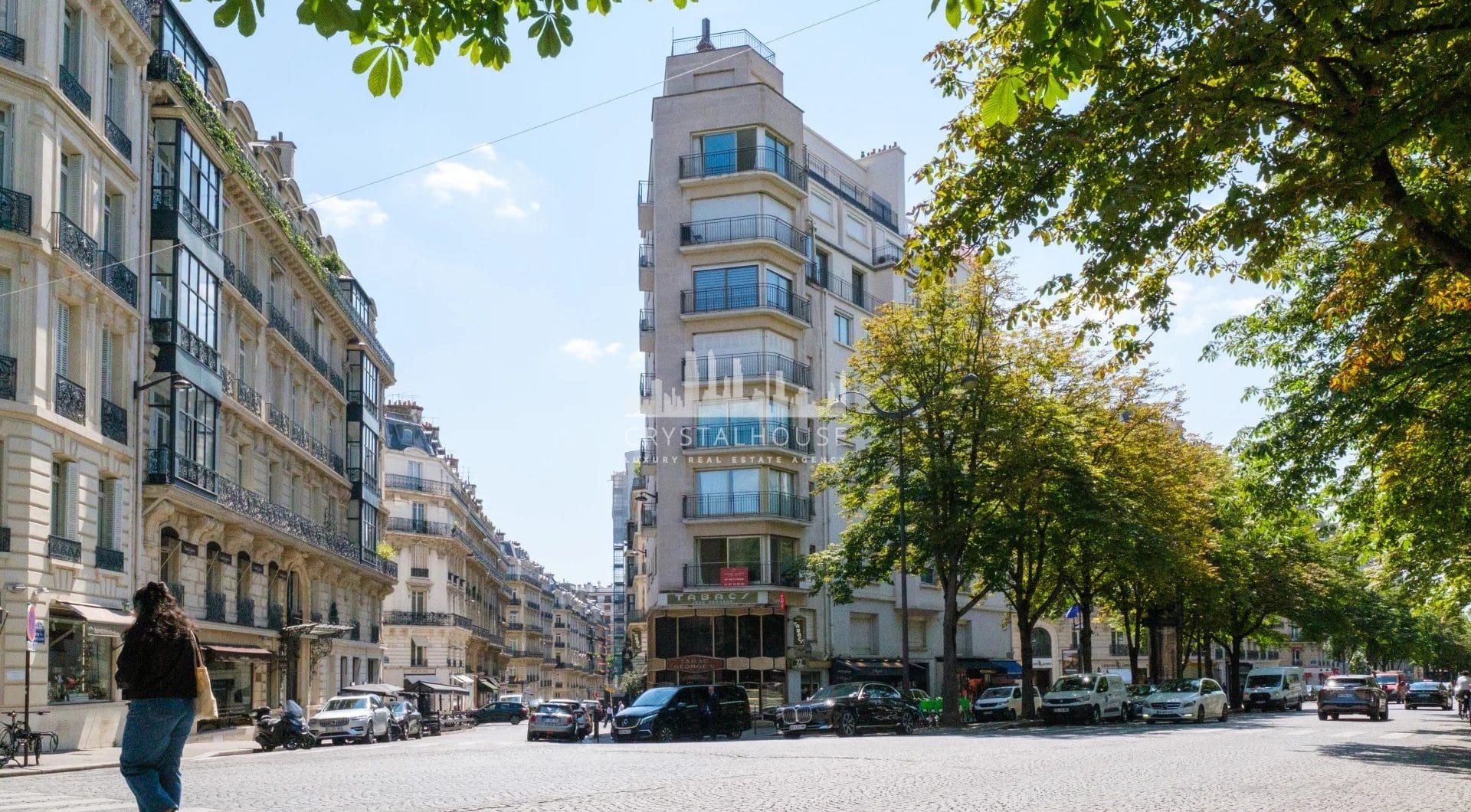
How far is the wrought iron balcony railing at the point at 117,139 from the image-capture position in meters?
30.8

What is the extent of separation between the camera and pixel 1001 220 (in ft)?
42.9

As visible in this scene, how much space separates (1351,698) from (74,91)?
38.2m

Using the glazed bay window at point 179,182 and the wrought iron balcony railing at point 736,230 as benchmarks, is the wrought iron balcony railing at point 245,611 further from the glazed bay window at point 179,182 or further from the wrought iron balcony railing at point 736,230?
the wrought iron balcony railing at point 736,230

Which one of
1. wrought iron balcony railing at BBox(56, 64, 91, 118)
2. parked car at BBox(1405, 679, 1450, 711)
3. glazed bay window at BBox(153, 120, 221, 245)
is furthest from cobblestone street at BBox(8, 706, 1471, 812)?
parked car at BBox(1405, 679, 1450, 711)

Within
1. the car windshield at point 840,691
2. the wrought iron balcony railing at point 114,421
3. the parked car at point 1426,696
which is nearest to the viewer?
the wrought iron balcony railing at point 114,421

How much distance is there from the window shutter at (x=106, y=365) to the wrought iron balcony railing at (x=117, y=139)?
414cm

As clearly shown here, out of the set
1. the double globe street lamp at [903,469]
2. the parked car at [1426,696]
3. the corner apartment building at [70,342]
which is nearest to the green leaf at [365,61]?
the corner apartment building at [70,342]

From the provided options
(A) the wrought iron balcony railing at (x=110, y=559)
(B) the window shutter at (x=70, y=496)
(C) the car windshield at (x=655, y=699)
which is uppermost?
(B) the window shutter at (x=70, y=496)

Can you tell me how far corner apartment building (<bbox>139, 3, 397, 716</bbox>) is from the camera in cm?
3375

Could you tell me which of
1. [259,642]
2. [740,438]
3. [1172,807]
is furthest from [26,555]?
[740,438]

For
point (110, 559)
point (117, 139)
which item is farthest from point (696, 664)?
point (117, 139)

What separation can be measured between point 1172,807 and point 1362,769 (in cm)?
720

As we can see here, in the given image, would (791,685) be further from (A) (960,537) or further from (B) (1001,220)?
(B) (1001,220)

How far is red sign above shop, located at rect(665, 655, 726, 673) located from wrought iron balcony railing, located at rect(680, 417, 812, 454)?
26.7 ft
